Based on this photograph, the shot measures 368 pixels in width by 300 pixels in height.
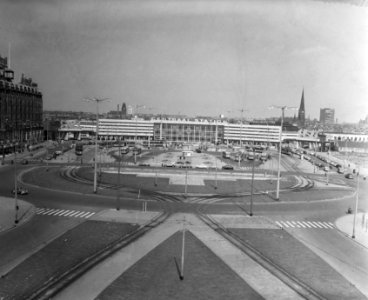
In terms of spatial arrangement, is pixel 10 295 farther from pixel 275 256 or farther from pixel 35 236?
pixel 275 256

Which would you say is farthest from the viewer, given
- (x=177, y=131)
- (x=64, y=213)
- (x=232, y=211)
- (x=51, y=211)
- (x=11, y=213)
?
(x=177, y=131)

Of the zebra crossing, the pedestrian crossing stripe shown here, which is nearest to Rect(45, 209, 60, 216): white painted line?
the pedestrian crossing stripe

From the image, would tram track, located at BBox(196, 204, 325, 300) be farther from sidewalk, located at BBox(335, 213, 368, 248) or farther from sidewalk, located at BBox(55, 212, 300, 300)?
sidewalk, located at BBox(335, 213, 368, 248)

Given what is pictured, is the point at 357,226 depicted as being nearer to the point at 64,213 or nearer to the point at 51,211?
the point at 64,213

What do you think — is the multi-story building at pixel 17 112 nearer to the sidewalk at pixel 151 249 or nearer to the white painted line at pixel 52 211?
the white painted line at pixel 52 211

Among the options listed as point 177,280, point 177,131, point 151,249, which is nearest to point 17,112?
point 177,131

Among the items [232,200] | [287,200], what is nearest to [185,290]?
[232,200]
